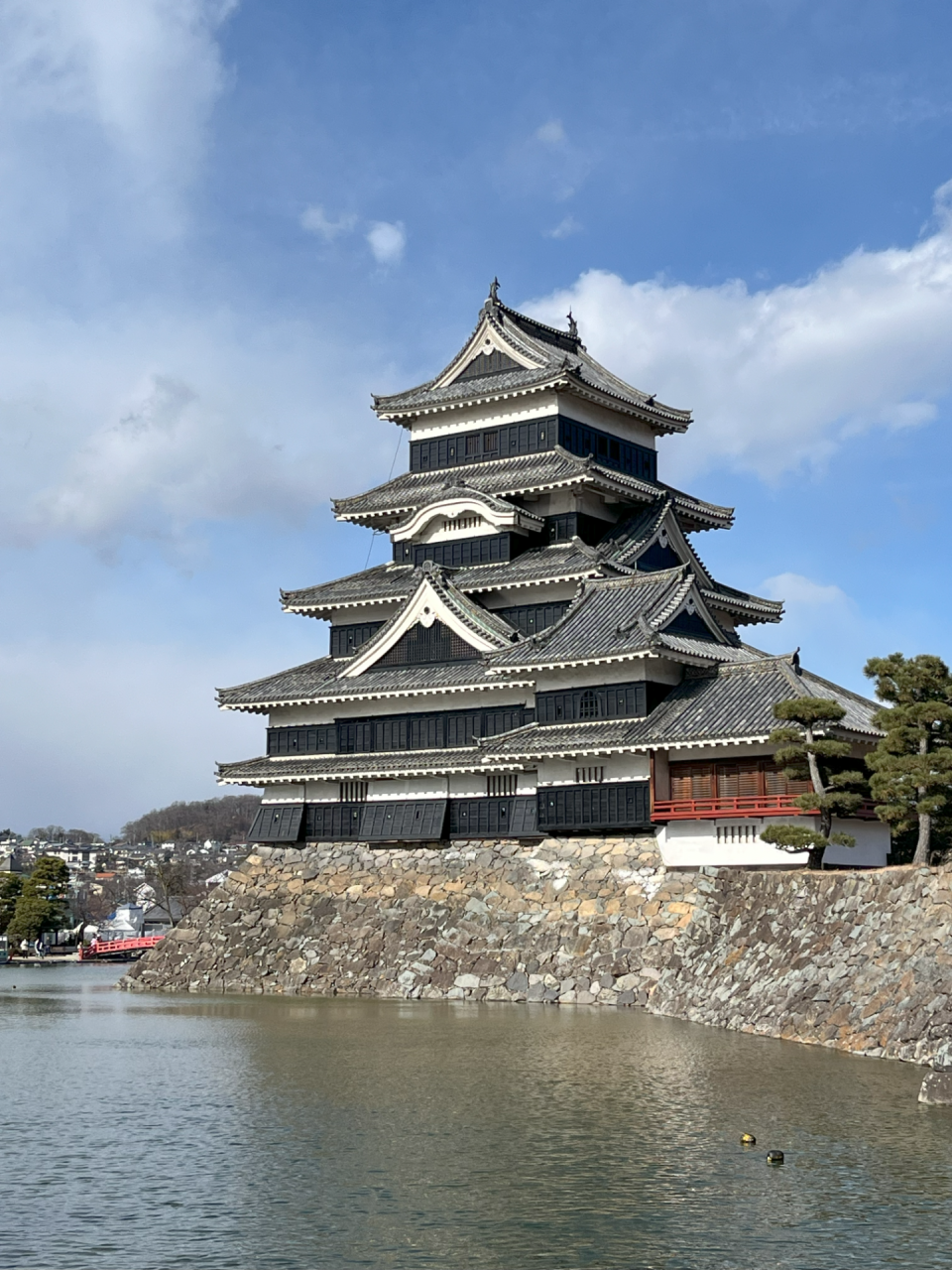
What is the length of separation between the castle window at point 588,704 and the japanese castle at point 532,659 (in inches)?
2.7

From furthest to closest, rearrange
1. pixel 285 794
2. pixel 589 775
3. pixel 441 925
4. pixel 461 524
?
pixel 461 524 < pixel 285 794 < pixel 441 925 < pixel 589 775

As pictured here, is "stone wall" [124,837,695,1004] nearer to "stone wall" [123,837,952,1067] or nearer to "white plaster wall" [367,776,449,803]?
"stone wall" [123,837,952,1067]

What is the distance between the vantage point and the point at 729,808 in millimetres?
37500

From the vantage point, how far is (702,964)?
3444cm

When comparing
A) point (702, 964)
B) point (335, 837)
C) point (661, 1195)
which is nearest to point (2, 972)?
point (335, 837)

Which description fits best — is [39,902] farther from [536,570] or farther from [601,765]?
[601,765]

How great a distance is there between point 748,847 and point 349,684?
15.1 metres

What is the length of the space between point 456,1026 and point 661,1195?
16.1 m

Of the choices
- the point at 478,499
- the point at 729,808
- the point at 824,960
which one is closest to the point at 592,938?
the point at 729,808

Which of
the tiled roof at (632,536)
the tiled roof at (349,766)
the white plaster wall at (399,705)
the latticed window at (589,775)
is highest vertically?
the tiled roof at (632,536)

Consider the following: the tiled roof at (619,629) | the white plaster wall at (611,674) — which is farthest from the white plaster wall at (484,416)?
the white plaster wall at (611,674)

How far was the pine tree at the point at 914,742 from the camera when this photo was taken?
31.7m

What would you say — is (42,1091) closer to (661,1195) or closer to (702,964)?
(661,1195)

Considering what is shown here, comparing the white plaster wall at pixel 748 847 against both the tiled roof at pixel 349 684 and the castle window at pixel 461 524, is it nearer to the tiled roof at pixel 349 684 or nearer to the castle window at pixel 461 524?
the tiled roof at pixel 349 684
